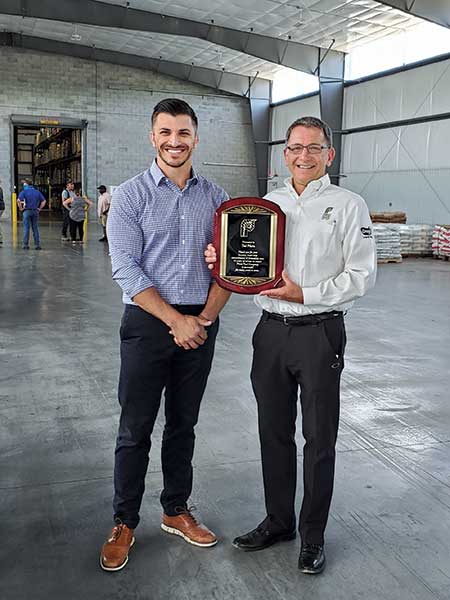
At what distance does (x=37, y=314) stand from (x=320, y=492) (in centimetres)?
619

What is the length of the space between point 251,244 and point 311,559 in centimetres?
134

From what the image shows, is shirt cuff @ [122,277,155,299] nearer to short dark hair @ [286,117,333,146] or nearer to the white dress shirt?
the white dress shirt

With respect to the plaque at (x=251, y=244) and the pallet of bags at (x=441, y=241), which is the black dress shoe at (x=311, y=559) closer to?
the plaque at (x=251, y=244)

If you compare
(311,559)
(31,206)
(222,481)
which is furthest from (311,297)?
(31,206)

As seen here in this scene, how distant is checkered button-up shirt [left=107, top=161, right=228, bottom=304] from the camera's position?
2.62 m

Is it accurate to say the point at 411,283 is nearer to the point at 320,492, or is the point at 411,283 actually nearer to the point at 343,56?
the point at 320,492

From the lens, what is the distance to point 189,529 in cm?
294

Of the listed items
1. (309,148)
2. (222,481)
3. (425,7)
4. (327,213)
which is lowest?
(222,481)

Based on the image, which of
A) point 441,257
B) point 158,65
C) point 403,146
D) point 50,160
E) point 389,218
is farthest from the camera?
point 50,160

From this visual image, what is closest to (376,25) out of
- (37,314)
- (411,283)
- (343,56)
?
(343,56)

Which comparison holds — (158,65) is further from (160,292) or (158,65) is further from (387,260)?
(160,292)

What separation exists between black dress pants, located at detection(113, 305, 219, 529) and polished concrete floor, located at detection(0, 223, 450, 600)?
1.07 ft

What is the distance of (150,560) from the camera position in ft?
9.14

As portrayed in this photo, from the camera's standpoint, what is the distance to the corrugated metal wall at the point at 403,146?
18.8 metres
